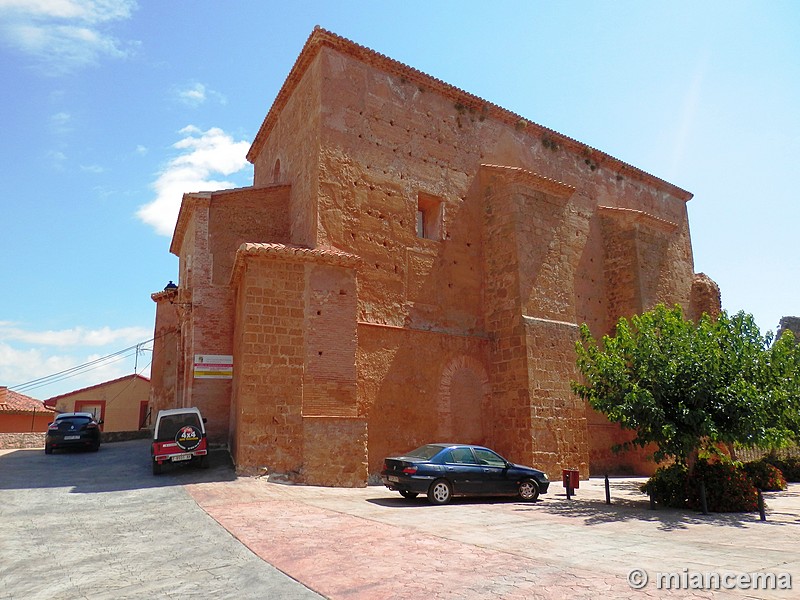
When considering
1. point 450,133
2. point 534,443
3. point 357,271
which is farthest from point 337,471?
point 450,133

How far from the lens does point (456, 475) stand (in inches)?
443

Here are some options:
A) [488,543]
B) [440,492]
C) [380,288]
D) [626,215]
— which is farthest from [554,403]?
[488,543]

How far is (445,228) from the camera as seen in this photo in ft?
56.7

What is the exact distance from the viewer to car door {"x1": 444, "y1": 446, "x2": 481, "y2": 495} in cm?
1123

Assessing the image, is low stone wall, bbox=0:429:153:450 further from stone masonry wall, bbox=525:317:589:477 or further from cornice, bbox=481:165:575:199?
cornice, bbox=481:165:575:199

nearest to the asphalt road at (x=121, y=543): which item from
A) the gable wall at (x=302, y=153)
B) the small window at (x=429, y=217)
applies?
the gable wall at (x=302, y=153)

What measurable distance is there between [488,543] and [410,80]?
13811mm

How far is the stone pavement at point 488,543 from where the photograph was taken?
548cm

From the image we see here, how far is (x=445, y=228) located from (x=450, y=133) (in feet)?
10.0

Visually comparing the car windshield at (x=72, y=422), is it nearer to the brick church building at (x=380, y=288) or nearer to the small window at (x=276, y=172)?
the brick church building at (x=380, y=288)

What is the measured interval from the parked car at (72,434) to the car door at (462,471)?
40.0 feet

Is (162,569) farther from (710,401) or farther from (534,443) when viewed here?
(534,443)

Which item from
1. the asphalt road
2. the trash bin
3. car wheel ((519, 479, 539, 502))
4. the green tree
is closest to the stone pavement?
car wheel ((519, 479, 539, 502))

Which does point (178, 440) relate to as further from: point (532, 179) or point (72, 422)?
point (532, 179)
